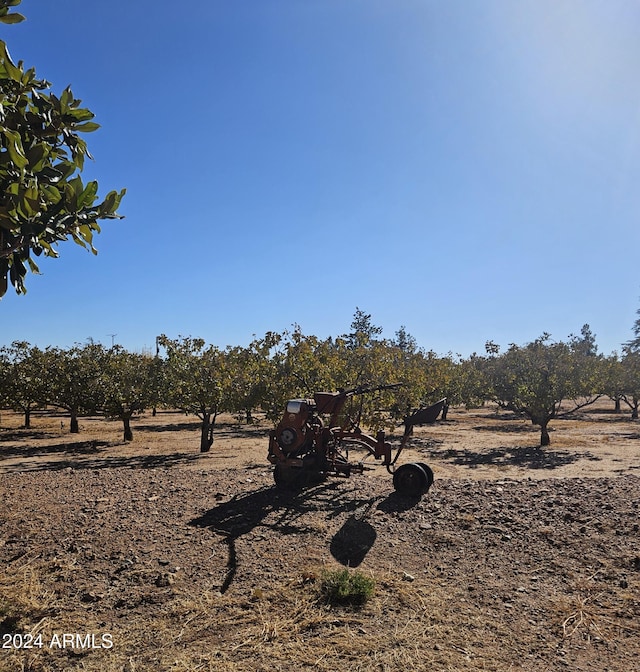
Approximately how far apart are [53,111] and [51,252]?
4.26 feet

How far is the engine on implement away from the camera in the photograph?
30.2 feet

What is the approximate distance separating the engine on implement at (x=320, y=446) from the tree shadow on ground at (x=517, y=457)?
24.5ft

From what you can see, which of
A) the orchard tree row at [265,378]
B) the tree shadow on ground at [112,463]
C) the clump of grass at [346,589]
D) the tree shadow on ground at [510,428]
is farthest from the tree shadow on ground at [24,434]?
the tree shadow on ground at [510,428]

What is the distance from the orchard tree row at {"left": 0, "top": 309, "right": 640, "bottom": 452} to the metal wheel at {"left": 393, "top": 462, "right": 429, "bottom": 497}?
2709 mm

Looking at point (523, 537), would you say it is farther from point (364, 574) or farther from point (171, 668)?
point (171, 668)

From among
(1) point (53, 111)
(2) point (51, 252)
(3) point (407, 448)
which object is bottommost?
(3) point (407, 448)

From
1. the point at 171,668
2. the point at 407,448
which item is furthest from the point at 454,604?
the point at 407,448

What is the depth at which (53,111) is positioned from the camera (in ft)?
13.7

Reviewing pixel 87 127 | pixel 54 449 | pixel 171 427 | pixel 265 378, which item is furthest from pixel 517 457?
pixel 171 427

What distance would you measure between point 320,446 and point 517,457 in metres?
11.0

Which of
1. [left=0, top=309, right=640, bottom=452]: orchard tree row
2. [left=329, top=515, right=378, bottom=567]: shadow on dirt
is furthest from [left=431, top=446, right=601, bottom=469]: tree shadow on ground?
[left=329, top=515, right=378, bottom=567]: shadow on dirt

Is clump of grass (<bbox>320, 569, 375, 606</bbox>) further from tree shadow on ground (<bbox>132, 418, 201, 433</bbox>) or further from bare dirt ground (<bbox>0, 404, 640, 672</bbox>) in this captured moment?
tree shadow on ground (<bbox>132, 418, 201, 433</bbox>)

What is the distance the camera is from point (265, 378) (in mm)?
16453

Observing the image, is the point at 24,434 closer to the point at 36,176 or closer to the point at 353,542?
the point at 353,542
